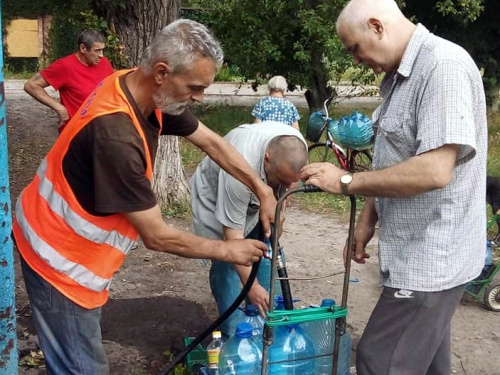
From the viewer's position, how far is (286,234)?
7.13 m

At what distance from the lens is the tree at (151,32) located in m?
6.88

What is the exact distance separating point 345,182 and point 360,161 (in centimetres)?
652

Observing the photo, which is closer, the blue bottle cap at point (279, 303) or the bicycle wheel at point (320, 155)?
the blue bottle cap at point (279, 303)

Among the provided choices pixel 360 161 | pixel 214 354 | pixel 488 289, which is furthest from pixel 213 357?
pixel 360 161

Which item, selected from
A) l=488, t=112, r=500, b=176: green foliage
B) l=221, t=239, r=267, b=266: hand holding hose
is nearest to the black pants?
l=221, t=239, r=267, b=266: hand holding hose

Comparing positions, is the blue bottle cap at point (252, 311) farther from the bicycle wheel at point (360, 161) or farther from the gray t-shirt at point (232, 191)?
the bicycle wheel at point (360, 161)

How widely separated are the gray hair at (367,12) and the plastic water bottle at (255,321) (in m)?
1.66

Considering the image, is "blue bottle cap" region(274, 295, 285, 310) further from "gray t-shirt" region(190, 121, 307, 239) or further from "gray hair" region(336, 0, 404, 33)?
"gray hair" region(336, 0, 404, 33)

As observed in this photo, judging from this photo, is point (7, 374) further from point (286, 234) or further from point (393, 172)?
point (286, 234)

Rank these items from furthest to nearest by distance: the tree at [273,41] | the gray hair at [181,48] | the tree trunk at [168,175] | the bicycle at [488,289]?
the tree at [273,41] → the tree trunk at [168,175] → the bicycle at [488,289] → the gray hair at [181,48]

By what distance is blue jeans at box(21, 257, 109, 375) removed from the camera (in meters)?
2.76

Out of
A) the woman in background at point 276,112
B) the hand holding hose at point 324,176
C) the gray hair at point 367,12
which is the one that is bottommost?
the woman in background at point 276,112

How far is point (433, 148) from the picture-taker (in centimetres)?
247

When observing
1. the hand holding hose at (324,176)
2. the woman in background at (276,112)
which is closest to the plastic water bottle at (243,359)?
the hand holding hose at (324,176)
